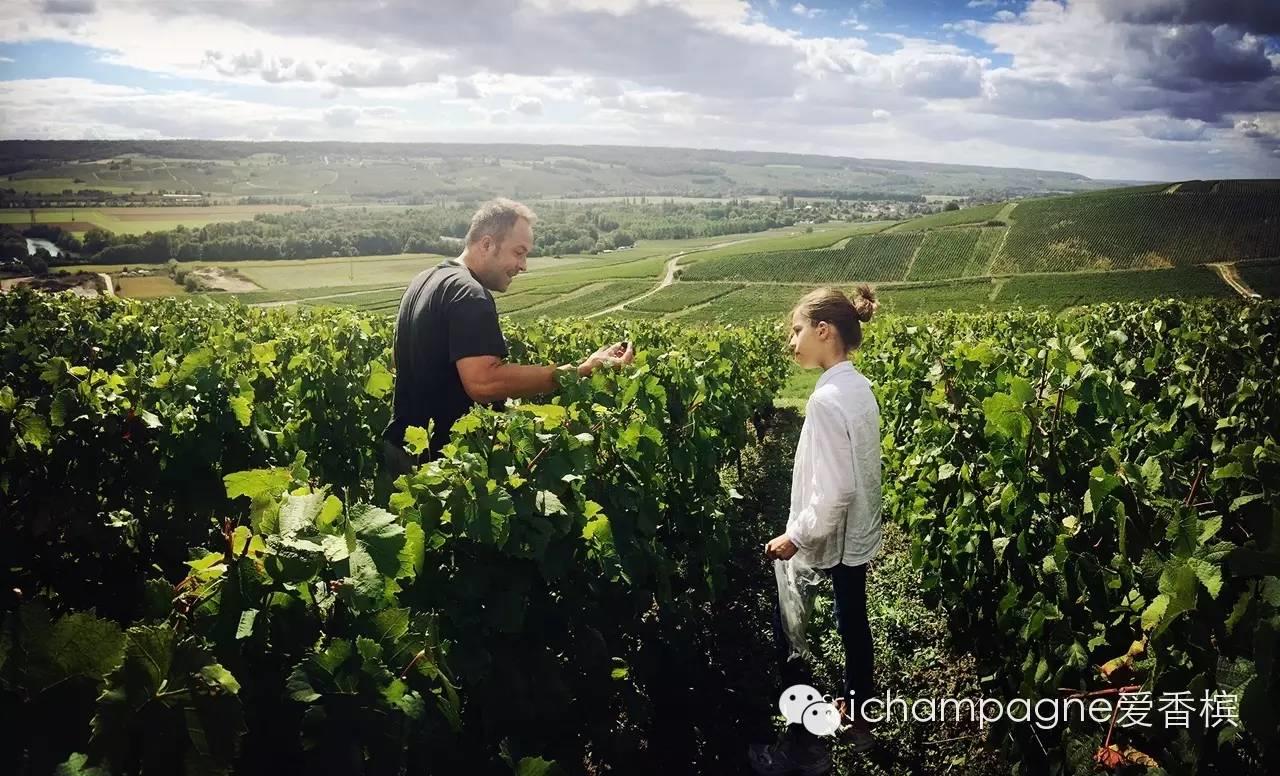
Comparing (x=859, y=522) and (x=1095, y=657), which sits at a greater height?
(x=859, y=522)

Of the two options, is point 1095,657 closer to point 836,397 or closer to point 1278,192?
point 836,397

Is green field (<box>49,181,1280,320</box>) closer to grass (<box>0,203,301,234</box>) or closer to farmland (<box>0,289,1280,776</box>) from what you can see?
grass (<box>0,203,301,234</box>)

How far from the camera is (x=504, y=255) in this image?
3.60 m

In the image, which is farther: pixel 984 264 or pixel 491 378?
pixel 984 264

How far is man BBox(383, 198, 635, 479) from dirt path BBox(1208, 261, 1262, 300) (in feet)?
246

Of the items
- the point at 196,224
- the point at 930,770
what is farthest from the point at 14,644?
the point at 196,224

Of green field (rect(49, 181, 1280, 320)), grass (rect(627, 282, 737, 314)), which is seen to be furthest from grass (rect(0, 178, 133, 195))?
grass (rect(627, 282, 737, 314))

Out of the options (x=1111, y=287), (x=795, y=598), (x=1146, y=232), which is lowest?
(x=795, y=598)

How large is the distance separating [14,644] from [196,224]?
1529 inches

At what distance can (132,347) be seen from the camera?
898 centimetres

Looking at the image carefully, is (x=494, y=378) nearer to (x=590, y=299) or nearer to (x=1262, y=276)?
(x=590, y=299)

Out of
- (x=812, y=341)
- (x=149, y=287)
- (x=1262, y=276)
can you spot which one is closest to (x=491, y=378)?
(x=812, y=341)

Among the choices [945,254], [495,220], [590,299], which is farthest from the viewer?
[945,254]

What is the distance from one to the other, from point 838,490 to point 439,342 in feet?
6.54
